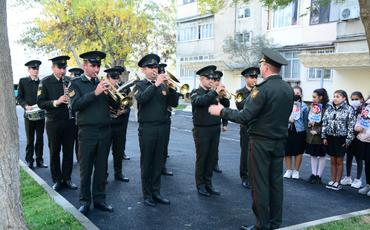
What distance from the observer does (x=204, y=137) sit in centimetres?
657

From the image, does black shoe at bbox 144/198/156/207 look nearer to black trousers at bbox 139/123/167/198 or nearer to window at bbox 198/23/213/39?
black trousers at bbox 139/123/167/198

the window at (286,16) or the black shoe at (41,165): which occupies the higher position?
the window at (286,16)

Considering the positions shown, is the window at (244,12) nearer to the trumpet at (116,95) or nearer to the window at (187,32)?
the window at (187,32)

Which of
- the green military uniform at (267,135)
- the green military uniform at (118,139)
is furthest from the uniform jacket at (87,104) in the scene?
the green military uniform at (267,135)

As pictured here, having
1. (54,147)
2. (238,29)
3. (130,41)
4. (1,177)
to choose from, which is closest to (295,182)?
(54,147)

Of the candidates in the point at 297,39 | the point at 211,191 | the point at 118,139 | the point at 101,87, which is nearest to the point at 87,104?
the point at 101,87

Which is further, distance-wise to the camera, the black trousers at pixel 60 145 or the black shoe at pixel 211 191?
the black trousers at pixel 60 145

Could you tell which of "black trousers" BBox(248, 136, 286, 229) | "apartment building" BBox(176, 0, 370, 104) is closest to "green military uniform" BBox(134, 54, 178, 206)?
"black trousers" BBox(248, 136, 286, 229)

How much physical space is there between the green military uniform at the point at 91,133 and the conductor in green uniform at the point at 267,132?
5.96ft

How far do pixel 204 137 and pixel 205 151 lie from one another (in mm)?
233

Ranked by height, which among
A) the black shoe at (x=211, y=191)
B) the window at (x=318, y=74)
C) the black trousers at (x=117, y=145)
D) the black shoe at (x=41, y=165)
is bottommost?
the black shoe at (x=41, y=165)

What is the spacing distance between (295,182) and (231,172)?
1.37 m

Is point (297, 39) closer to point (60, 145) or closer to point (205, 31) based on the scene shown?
point (205, 31)

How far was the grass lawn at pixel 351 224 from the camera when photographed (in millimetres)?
4719
